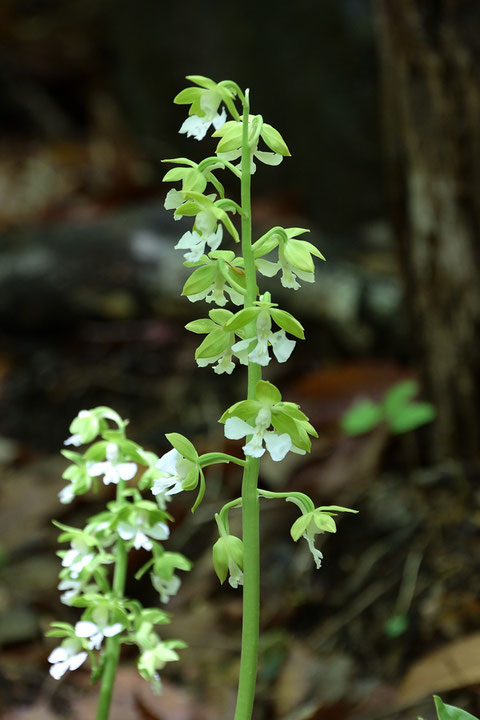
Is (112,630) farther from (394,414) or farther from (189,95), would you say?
(394,414)

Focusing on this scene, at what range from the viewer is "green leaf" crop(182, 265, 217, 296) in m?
1.37

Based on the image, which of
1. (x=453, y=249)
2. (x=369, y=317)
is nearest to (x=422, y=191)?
(x=453, y=249)

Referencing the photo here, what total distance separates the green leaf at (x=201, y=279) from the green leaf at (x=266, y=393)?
194 millimetres

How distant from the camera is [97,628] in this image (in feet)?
5.02

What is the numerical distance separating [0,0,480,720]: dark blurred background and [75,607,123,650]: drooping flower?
0.88 meters

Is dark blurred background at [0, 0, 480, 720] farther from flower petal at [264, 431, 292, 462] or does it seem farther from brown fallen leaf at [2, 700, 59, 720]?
flower petal at [264, 431, 292, 462]

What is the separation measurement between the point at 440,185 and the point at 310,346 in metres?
1.65

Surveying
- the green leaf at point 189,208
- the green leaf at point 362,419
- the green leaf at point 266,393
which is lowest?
the green leaf at point 266,393

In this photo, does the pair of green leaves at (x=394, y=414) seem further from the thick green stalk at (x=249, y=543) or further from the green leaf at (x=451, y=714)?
the thick green stalk at (x=249, y=543)

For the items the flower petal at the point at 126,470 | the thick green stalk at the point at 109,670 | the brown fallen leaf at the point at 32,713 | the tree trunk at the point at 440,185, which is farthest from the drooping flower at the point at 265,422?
the tree trunk at the point at 440,185

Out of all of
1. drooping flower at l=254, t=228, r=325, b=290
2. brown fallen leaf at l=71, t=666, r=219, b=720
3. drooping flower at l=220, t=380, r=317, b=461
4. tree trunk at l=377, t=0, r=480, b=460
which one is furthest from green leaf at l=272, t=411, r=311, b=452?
tree trunk at l=377, t=0, r=480, b=460

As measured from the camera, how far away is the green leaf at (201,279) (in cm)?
137

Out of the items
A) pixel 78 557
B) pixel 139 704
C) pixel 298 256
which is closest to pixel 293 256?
pixel 298 256

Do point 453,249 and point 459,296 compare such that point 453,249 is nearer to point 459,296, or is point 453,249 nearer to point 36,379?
point 459,296
